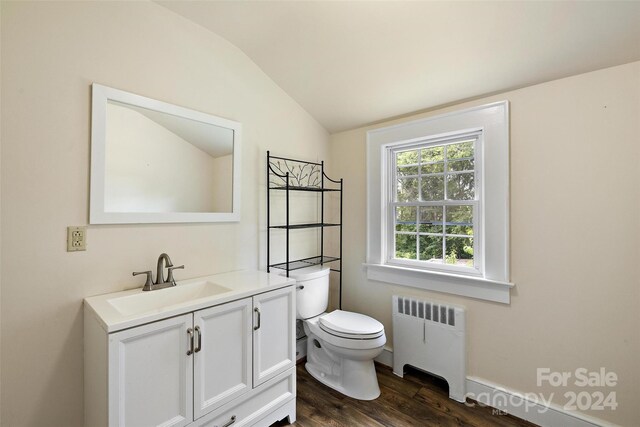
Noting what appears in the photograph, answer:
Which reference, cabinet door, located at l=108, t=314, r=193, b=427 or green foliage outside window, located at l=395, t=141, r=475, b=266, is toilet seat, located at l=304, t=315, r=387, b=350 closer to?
green foliage outside window, located at l=395, t=141, r=475, b=266

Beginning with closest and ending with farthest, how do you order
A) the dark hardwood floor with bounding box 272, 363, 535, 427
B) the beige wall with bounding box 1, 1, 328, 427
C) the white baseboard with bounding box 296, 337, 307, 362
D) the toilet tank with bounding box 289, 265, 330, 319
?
the beige wall with bounding box 1, 1, 328, 427, the dark hardwood floor with bounding box 272, 363, 535, 427, the toilet tank with bounding box 289, 265, 330, 319, the white baseboard with bounding box 296, 337, 307, 362

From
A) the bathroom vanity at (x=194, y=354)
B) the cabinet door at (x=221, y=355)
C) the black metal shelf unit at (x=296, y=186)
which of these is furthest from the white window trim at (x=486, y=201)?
the cabinet door at (x=221, y=355)

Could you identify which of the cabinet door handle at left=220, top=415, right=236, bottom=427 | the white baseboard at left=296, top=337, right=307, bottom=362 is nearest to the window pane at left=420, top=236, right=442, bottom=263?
the white baseboard at left=296, top=337, right=307, bottom=362

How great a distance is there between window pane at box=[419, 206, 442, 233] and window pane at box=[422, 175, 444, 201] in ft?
0.27

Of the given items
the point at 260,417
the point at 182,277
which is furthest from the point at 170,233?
the point at 260,417

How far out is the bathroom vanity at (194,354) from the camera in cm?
109

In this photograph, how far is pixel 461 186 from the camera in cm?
201

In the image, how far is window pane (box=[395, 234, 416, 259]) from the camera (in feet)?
7.43

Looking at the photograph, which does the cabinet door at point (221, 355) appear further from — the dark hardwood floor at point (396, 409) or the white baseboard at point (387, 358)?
the white baseboard at point (387, 358)

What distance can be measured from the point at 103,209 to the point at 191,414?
1.06 meters

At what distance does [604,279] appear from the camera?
1.49m

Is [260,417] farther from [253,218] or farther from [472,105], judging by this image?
[472,105]

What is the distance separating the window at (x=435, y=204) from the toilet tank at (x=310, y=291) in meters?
0.61

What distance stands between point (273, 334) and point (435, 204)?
1455 millimetres
